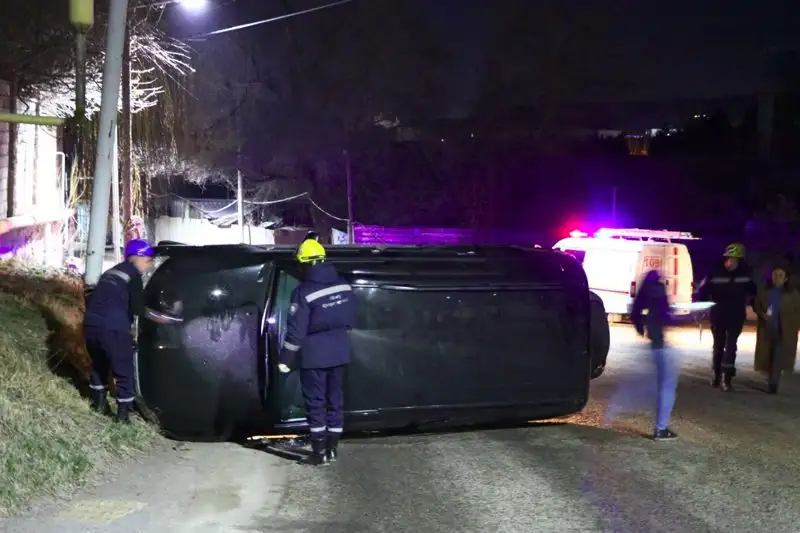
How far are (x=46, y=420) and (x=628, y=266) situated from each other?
40.7 ft

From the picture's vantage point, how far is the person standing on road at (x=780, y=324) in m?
8.78

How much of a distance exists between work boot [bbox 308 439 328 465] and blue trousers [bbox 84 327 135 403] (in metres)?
1.49

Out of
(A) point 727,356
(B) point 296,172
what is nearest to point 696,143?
(B) point 296,172

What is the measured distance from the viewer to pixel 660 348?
6758mm

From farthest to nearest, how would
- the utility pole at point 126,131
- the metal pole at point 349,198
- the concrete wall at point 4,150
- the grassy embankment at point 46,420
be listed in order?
the metal pole at point 349,198, the utility pole at point 126,131, the concrete wall at point 4,150, the grassy embankment at point 46,420

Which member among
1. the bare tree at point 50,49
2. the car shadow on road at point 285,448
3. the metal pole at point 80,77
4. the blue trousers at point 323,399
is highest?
Result: the bare tree at point 50,49

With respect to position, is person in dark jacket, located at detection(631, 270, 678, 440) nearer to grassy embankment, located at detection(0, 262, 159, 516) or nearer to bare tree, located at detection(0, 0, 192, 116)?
grassy embankment, located at detection(0, 262, 159, 516)

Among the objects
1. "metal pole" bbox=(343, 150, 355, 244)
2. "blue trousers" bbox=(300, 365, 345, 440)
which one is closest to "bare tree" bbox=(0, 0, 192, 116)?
"blue trousers" bbox=(300, 365, 345, 440)

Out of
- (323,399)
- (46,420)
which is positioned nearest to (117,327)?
(46,420)

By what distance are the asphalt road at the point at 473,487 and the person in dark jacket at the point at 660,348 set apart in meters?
0.21

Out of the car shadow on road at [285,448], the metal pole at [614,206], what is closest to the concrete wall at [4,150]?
the car shadow on road at [285,448]

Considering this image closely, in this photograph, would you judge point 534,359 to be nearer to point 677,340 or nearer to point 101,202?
point 101,202

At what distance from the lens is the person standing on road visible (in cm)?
878

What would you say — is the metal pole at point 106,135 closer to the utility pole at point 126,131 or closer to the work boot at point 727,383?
the work boot at point 727,383
